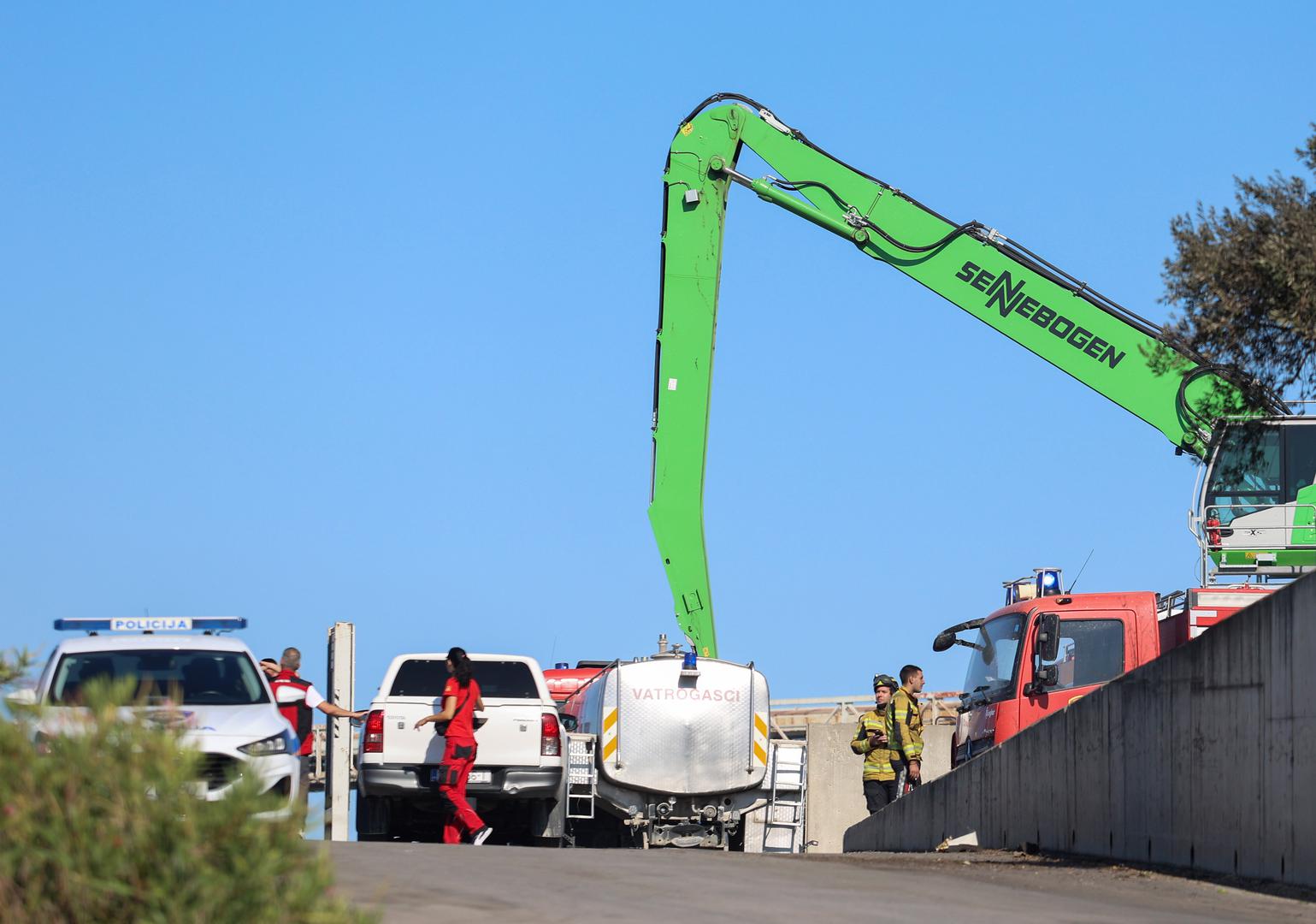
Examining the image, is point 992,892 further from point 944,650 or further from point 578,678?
point 578,678

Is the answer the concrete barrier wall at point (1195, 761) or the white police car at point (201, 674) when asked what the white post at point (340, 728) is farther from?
the concrete barrier wall at point (1195, 761)

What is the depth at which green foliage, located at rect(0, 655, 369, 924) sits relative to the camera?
17.1 feet

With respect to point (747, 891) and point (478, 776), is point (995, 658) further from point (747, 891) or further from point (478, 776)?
point (747, 891)

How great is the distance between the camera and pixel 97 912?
532 centimetres

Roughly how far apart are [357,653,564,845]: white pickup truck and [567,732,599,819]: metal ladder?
2.02 meters

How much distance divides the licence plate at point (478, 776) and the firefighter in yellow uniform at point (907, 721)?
4.66 meters

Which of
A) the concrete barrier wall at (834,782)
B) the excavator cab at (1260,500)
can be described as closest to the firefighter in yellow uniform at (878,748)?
the excavator cab at (1260,500)

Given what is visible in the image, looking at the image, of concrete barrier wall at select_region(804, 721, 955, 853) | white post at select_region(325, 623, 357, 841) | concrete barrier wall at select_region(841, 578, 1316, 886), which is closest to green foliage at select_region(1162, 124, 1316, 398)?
concrete barrier wall at select_region(841, 578, 1316, 886)

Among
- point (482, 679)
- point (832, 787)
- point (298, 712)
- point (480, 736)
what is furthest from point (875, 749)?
point (832, 787)

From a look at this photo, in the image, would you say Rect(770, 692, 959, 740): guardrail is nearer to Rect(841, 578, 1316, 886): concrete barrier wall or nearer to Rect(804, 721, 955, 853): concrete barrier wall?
Rect(804, 721, 955, 853): concrete barrier wall

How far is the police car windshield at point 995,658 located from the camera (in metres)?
19.3

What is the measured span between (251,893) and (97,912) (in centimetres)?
50

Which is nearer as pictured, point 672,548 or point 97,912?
point 97,912

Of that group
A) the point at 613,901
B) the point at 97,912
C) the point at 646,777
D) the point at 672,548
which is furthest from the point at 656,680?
the point at 97,912
